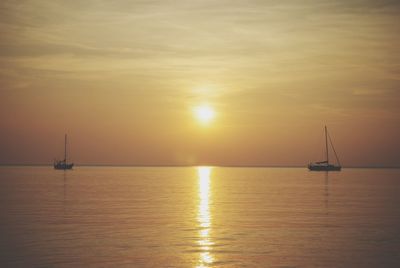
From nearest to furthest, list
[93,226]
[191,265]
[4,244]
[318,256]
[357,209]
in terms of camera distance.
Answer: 1. [191,265]
2. [318,256]
3. [4,244]
4. [93,226]
5. [357,209]

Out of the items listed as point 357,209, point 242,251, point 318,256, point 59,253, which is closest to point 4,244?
point 59,253

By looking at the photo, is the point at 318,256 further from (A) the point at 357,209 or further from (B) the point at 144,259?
(A) the point at 357,209

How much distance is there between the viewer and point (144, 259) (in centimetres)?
2522

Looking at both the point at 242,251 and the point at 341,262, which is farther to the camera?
the point at 242,251

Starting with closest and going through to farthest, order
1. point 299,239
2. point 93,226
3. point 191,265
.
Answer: point 191,265
point 299,239
point 93,226

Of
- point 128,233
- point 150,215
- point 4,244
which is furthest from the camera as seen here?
point 150,215

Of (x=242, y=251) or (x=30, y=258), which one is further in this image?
(x=242, y=251)

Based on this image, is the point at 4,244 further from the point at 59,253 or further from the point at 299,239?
the point at 299,239

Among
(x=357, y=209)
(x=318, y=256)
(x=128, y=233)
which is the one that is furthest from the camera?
(x=357, y=209)

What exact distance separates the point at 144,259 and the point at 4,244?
29.2 ft

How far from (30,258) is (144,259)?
18.0 ft

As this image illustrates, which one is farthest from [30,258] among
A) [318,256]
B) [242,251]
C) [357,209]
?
[357,209]

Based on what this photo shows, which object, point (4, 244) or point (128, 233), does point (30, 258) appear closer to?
point (4, 244)

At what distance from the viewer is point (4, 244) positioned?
2875 centimetres
